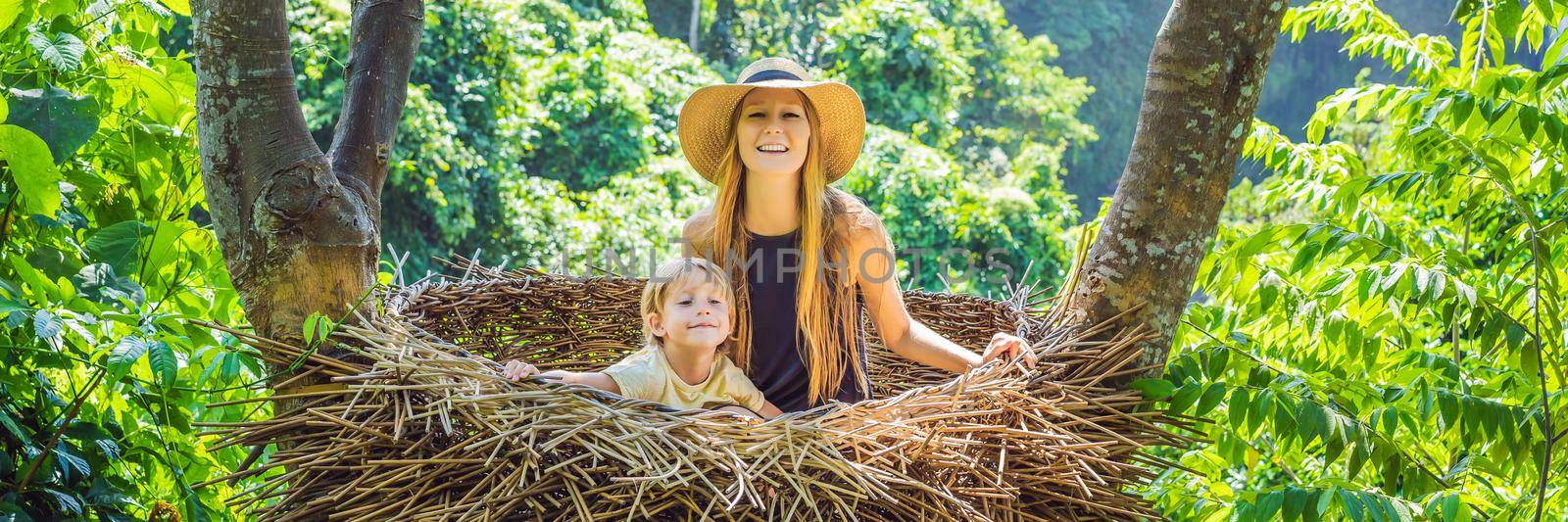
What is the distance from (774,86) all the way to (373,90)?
2.38 feet

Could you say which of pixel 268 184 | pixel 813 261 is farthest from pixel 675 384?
pixel 268 184

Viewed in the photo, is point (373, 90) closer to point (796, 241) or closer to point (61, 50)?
point (61, 50)

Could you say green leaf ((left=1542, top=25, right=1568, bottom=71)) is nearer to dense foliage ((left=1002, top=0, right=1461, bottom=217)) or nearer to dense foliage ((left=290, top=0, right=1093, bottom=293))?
dense foliage ((left=290, top=0, right=1093, bottom=293))

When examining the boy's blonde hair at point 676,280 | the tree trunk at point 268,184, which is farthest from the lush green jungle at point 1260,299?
the boy's blonde hair at point 676,280

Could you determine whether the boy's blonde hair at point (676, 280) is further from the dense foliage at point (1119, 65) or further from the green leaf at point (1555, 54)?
the dense foliage at point (1119, 65)

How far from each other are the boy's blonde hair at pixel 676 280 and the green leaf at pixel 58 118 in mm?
1016

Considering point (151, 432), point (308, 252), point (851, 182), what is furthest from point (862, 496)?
point (851, 182)

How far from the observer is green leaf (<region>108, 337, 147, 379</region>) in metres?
1.60

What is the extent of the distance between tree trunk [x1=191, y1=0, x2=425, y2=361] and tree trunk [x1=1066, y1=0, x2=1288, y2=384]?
116 centimetres

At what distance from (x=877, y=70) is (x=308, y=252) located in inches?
471

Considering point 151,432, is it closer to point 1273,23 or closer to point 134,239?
point 134,239

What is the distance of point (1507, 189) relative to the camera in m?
1.97

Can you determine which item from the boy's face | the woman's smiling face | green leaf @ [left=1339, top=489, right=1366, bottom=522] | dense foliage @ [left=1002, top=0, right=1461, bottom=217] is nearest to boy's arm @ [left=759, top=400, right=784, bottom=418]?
the boy's face

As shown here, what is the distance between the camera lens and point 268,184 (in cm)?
174
